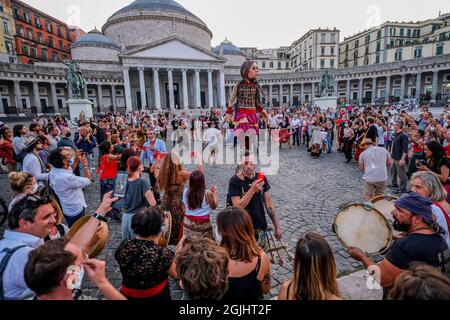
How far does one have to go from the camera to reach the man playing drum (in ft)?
7.43

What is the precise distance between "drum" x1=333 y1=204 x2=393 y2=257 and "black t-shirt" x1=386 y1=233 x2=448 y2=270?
0.86 meters

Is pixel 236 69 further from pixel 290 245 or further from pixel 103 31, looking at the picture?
pixel 290 245

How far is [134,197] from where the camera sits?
4.23m

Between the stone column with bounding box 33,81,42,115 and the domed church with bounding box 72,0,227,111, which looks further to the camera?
the domed church with bounding box 72,0,227,111

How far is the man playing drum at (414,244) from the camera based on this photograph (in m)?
2.27

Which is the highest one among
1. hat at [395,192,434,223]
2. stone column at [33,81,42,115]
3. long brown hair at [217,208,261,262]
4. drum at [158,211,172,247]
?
stone column at [33,81,42,115]

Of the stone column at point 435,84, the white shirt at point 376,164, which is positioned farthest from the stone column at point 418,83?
the white shirt at point 376,164

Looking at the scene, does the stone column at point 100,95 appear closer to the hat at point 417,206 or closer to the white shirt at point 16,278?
the white shirt at point 16,278

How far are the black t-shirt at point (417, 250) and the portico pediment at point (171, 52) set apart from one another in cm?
5321

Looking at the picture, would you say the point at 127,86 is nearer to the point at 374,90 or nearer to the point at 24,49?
the point at 24,49

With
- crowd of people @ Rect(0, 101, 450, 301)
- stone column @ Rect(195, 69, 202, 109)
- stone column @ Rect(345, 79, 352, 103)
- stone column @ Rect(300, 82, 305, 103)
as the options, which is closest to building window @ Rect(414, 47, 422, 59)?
stone column @ Rect(345, 79, 352, 103)

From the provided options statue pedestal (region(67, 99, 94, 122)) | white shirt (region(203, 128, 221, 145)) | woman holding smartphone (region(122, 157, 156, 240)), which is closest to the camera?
woman holding smartphone (region(122, 157, 156, 240))

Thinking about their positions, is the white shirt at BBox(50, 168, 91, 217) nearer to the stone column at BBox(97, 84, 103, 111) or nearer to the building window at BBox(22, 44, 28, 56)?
the stone column at BBox(97, 84, 103, 111)
